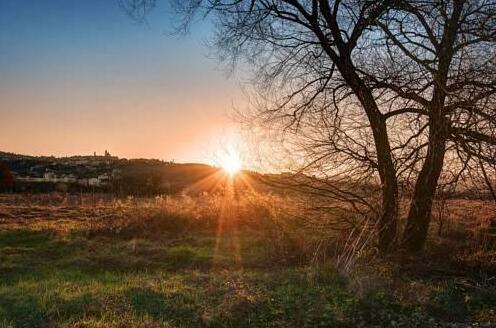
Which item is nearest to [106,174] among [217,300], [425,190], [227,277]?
[425,190]

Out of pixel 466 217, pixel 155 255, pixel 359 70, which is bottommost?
pixel 155 255

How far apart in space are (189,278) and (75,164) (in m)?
56.3

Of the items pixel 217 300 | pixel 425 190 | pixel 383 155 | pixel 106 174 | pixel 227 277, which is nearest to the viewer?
pixel 217 300

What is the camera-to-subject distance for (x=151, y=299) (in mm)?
7320

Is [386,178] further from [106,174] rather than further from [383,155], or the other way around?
[106,174]

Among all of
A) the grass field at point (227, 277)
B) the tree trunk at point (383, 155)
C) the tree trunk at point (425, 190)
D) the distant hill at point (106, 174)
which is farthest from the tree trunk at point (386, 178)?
the distant hill at point (106, 174)

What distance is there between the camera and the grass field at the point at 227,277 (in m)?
6.50

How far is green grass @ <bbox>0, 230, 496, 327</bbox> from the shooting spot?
6.33 m

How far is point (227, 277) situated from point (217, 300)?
1.70 meters

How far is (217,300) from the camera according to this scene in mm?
7094

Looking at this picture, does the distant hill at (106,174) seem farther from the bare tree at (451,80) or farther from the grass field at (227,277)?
the bare tree at (451,80)

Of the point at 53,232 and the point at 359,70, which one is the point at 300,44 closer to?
the point at 359,70

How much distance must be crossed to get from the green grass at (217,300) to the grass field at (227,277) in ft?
0.07

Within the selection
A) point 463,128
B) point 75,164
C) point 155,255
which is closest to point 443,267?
point 463,128
